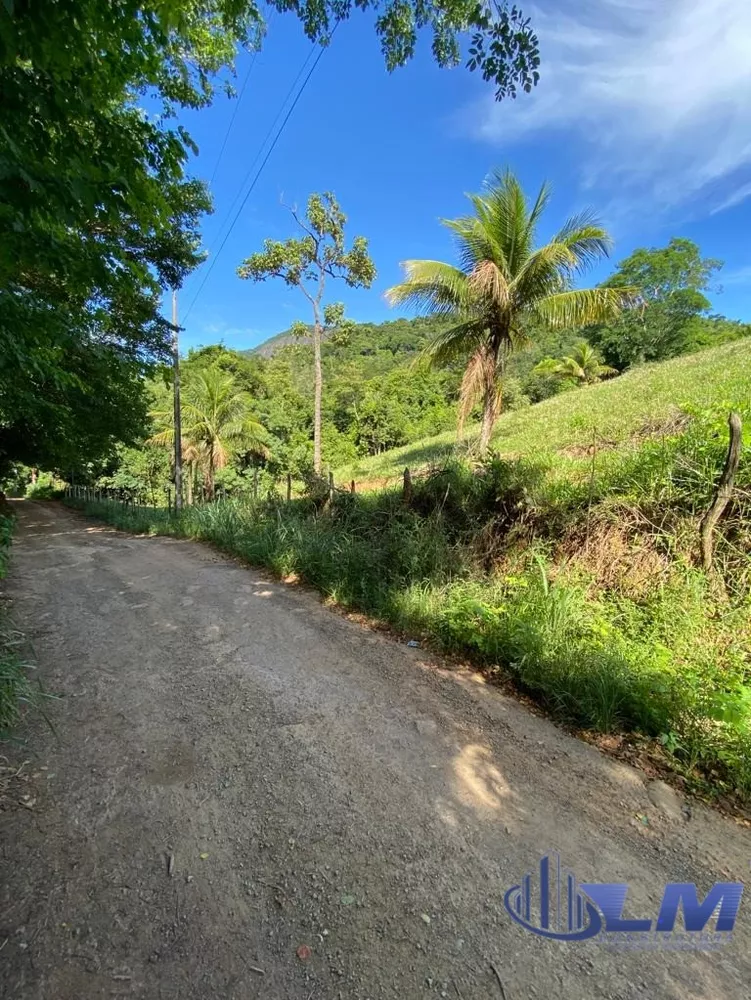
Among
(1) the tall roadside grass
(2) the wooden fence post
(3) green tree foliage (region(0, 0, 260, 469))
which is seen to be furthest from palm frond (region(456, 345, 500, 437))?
(1) the tall roadside grass

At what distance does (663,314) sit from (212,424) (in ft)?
111

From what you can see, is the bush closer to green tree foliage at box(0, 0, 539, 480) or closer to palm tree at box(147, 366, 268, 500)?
palm tree at box(147, 366, 268, 500)

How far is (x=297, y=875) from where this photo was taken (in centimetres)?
179

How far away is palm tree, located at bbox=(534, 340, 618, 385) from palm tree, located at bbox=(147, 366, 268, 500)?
2291cm

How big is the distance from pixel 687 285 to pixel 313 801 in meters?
45.7

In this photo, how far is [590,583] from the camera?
4.12 meters

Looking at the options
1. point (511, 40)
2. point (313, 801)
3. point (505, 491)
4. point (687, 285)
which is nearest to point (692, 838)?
point (313, 801)

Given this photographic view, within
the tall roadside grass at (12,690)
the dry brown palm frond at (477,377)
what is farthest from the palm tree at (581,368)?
the tall roadside grass at (12,690)

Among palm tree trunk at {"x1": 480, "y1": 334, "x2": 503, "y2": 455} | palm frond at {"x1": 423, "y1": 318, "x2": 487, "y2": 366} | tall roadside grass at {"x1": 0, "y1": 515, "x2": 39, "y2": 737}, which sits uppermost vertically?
palm frond at {"x1": 423, "y1": 318, "x2": 487, "y2": 366}

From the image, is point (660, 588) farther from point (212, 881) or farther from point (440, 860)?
point (212, 881)

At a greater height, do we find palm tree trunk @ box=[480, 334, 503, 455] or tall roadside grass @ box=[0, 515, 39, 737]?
palm tree trunk @ box=[480, 334, 503, 455]

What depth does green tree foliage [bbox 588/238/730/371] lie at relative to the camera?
32438mm

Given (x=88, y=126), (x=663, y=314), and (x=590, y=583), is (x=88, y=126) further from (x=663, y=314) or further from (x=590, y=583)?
(x=663, y=314)

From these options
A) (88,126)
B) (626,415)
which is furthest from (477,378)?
(88,126)
